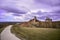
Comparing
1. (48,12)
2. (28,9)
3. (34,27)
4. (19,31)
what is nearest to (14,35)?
(19,31)

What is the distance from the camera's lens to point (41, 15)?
2.07 meters

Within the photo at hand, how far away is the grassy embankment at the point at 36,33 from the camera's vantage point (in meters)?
1.99

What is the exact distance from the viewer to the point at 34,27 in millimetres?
2039

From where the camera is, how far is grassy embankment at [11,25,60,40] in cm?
199

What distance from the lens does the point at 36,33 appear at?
202 centimetres

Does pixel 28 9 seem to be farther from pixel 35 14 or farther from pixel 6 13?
pixel 6 13

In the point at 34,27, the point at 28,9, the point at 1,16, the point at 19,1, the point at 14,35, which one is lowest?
the point at 14,35

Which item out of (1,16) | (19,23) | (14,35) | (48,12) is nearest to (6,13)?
(1,16)

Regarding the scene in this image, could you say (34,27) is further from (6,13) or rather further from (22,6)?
(6,13)

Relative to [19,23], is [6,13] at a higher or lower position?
higher

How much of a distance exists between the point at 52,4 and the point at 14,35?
1078 mm

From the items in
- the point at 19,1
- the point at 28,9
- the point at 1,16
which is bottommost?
the point at 1,16

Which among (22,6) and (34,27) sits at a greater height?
(22,6)

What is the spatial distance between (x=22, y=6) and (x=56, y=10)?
76 centimetres
